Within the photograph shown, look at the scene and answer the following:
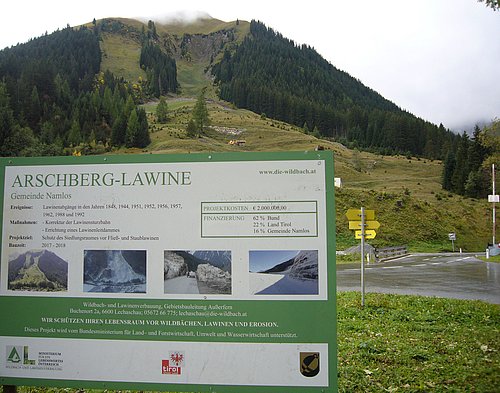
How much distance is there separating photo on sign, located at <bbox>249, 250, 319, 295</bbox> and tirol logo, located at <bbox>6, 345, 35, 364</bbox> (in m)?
2.17

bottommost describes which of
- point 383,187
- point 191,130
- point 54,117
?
point 383,187

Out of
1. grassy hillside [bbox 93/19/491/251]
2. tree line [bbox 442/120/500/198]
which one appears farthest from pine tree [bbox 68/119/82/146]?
tree line [bbox 442/120/500/198]

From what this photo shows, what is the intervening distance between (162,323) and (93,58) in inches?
7636

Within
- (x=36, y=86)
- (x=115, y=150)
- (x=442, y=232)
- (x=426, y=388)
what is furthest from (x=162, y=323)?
(x=36, y=86)

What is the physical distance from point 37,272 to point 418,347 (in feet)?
18.5

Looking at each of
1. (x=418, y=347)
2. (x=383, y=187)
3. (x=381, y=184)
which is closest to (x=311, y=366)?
(x=418, y=347)

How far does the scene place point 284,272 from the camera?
3.67 m

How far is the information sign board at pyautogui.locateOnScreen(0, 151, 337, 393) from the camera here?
12.1 ft

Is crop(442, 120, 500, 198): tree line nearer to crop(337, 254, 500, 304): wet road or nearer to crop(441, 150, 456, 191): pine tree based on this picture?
crop(441, 150, 456, 191): pine tree

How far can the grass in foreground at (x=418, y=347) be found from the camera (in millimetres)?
5352

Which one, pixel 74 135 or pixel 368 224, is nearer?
pixel 368 224

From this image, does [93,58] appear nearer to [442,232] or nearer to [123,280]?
[442,232]

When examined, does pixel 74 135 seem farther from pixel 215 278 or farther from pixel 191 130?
pixel 215 278

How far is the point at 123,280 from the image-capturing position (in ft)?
12.7
